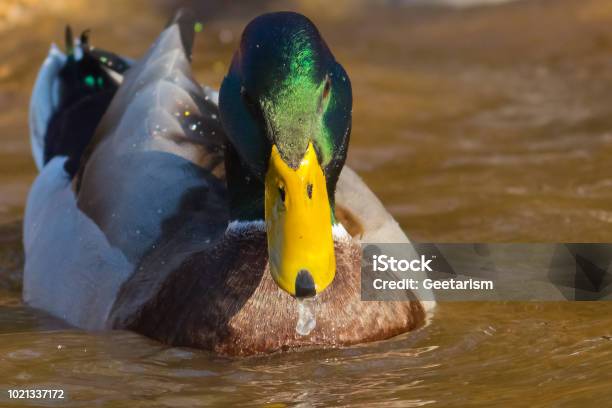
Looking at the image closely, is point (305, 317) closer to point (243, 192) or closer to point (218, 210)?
point (243, 192)

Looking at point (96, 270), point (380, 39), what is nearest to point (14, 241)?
point (96, 270)

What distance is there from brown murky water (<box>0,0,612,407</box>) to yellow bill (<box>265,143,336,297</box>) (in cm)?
40

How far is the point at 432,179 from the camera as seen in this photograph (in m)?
7.98

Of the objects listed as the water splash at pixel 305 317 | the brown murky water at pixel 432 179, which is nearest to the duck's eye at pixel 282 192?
the water splash at pixel 305 317

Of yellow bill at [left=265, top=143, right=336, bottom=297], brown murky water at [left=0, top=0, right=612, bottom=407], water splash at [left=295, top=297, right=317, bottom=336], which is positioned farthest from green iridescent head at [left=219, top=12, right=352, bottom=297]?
brown murky water at [left=0, top=0, right=612, bottom=407]

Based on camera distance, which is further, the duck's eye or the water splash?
the water splash

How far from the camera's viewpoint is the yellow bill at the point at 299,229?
4.57 metres

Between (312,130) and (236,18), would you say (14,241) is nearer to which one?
(312,130)

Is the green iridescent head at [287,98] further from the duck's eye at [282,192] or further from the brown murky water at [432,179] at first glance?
the brown murky water at [432,179]

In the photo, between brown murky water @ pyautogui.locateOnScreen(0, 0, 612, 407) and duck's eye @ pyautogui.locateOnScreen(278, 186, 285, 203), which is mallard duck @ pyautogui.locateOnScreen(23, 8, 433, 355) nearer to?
duck's eye @ pyautogui.locateOnScreen(278, 186, 285, 203)

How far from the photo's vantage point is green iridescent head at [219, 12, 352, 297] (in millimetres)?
4605

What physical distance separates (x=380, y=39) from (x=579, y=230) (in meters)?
4.54

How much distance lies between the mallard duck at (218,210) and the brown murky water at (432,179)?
5.7 inches

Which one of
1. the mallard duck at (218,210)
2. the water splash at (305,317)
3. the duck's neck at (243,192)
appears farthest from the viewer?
the duck's neck at (243,192)
